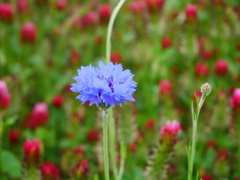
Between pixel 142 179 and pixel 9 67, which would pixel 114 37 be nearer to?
pixel 9 67

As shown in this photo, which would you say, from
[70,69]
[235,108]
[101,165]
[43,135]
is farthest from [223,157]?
[70,69]

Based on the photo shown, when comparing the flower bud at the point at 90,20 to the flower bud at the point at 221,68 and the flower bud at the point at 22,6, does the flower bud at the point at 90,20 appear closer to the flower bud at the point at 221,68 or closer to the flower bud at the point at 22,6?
the flower bud at the point at 22,6

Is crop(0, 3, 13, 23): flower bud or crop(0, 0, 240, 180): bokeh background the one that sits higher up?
crop(0, 3, 13, 23): flower bud

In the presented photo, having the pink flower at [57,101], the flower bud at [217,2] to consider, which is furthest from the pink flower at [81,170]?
the flower bud at [217,2]

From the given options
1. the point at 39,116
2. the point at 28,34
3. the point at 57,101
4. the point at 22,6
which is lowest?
the point at 39,116

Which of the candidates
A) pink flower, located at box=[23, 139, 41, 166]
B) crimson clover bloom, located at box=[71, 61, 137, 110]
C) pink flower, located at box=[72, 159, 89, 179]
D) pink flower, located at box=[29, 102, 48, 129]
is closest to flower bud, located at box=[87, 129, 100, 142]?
pink flower, located at box=[29, 102, 48, 129]

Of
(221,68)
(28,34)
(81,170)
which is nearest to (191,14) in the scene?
(221,68)

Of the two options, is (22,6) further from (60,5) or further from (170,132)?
(170,132)

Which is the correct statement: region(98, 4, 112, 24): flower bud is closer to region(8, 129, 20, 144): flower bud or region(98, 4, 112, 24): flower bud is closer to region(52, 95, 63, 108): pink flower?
region(52, 95, 63, 108): pink flower
